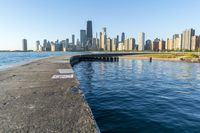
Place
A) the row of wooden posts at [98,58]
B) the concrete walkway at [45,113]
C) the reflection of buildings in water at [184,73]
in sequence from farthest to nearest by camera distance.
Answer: the row of wooden posts at [98,58], the reflection of buildings in water at [184,73], the concrete walkway at [45,113]

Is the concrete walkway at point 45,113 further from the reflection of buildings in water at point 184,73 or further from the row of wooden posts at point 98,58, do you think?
the row of wooden posts at point 98,58

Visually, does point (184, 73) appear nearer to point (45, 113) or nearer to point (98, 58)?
point (45, 113)

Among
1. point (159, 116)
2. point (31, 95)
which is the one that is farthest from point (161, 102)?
point (31, 95)

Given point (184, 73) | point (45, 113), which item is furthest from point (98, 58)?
point (45, 113)

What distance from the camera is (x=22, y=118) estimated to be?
578 cm

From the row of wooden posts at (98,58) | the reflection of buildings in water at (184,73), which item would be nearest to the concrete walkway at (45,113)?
the reflection of buildings in water at (184,73)

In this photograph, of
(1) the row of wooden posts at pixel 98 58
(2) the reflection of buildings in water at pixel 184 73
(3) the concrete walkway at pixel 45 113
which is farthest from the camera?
(1) the row of wooden posts at pixel 98 58

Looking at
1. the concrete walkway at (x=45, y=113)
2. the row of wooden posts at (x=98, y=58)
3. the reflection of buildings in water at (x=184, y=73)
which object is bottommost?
the reflection of buildings in water at (x=184, y=73)

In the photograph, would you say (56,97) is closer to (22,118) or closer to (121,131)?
(22,118)

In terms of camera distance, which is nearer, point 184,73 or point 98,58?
point 184,73

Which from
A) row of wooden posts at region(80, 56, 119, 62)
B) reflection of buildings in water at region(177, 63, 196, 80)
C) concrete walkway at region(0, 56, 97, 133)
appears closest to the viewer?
concrete walkway at region(0, 56, 97, 133)

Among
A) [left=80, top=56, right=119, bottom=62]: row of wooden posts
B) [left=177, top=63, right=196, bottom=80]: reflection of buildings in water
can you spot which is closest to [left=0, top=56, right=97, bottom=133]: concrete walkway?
[left=177, top=63, right=196, bottom=80]: reflection of buildings in water

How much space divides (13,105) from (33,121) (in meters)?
2.08

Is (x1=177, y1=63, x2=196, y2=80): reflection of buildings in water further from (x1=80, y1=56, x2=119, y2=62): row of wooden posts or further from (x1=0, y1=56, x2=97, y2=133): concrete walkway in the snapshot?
(x1=80, y1=56, x2=119, y2=62): row of wooden posts
